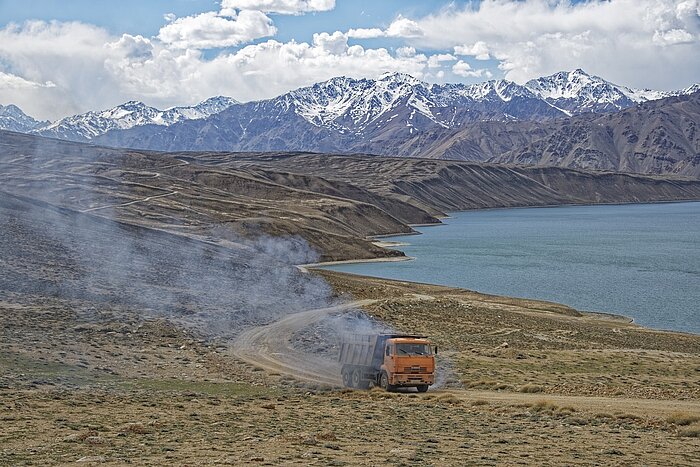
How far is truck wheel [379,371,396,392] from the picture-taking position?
3300cm

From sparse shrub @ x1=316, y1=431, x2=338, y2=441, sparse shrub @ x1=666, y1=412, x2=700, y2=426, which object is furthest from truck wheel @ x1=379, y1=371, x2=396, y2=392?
sparse shrub @ x1=666, y1=412, x2=700, y2=426

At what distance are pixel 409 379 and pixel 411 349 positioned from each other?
1280mm

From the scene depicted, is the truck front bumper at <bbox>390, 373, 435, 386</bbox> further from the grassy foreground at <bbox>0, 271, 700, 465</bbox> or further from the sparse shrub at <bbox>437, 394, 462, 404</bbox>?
the sparse shrub at <bbox>437, 394, 462, 404</bbox>

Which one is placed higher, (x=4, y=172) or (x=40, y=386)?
(x=4, y=172)

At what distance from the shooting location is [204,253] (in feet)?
261

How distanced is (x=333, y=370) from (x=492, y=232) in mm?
154644

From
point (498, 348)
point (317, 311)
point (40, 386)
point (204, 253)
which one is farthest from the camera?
point (204, 253)

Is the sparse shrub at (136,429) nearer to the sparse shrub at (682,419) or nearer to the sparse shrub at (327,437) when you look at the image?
the sparse shrub at (327,437)

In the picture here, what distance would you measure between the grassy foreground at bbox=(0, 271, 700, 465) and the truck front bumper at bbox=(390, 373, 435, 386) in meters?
0.62

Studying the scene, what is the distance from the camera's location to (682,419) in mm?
24000

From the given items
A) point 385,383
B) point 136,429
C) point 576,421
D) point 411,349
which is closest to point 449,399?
point 411,349

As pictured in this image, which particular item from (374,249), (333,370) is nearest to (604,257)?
(374,249)

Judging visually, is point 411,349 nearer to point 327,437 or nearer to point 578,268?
point 327,437

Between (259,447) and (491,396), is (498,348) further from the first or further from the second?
(259,447)
